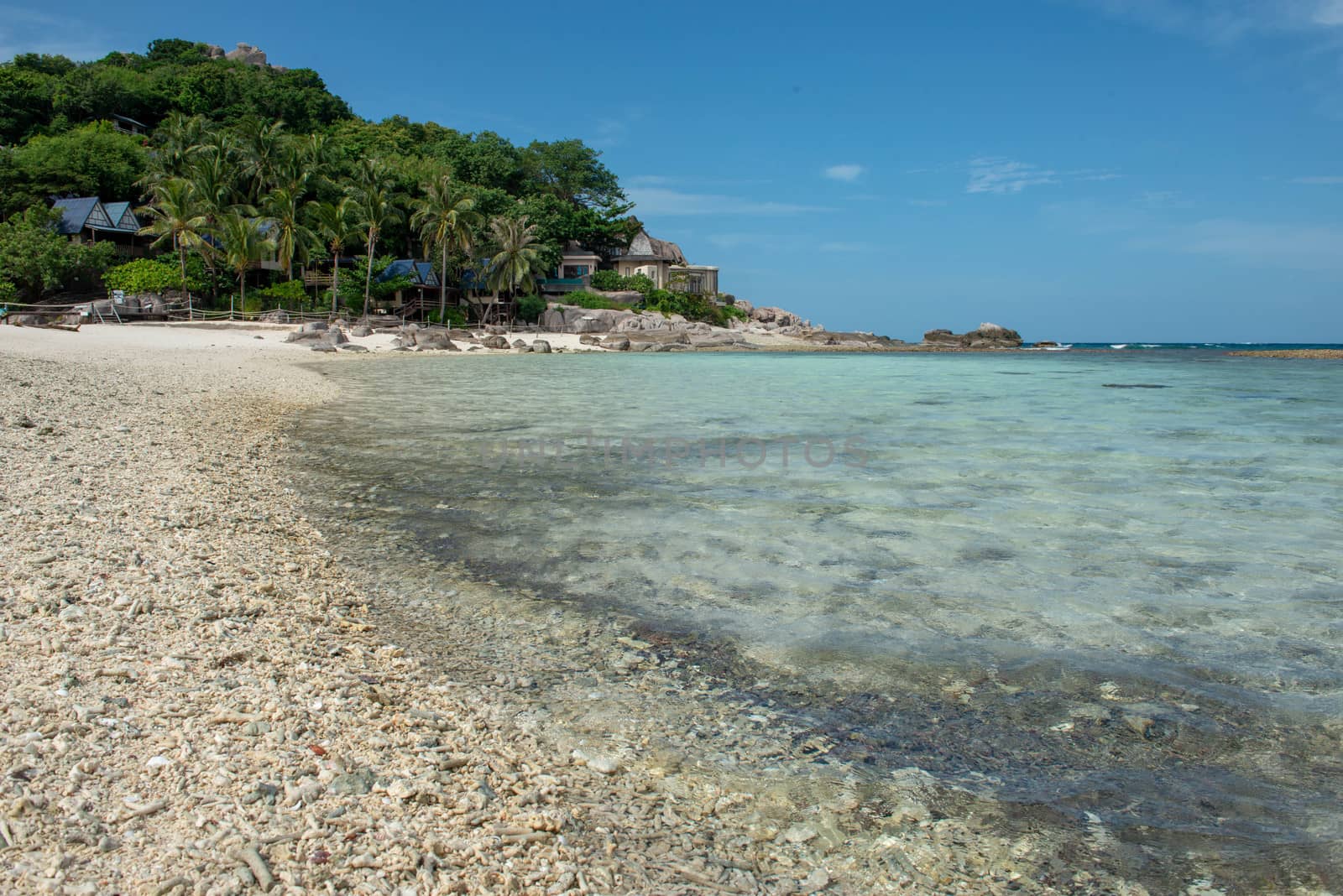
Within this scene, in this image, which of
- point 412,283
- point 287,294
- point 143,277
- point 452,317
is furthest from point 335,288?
point 143,277

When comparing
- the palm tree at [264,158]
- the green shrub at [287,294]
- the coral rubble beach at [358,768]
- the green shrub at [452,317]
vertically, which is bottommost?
the coral rubble beach at [358,768]

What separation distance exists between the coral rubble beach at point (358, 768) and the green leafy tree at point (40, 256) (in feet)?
126

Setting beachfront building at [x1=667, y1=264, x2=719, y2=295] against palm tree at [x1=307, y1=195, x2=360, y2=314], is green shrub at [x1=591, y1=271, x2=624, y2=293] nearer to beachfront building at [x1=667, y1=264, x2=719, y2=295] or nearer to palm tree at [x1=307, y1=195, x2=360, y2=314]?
beachfront building at [x1=667, y1=264, x2=719, y2=295]

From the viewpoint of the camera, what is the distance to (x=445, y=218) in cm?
4400

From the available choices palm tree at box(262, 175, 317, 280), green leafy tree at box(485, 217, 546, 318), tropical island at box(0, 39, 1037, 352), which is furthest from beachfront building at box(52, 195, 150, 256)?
green leafy tree at box(485, 217, 546, 318)

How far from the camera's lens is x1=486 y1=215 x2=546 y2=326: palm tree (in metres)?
47.4

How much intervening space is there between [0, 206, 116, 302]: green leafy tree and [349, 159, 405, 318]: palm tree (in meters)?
11.3

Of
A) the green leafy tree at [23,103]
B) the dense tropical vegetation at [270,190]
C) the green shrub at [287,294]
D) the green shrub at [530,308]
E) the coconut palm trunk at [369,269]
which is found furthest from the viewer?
the green shrub at [530,308]

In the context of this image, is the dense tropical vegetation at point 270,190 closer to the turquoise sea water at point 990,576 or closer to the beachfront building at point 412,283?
the beachfront building at point 412,283

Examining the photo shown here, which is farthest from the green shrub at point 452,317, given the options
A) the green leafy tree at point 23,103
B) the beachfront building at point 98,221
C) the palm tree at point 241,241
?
the green leafy tree at point 23,103

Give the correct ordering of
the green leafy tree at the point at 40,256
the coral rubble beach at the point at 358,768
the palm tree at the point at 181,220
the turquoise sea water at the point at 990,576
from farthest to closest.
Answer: the palm tree at the point at 181,220, the green leafy tree at the point at 40,256, the turquoise sea water at the point at 990,576, the coral rubble beach at the point at 358,768

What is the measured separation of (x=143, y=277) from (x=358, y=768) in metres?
43.7

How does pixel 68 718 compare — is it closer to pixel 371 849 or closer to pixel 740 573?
pixel 371 849

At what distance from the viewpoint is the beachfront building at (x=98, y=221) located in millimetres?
40500
